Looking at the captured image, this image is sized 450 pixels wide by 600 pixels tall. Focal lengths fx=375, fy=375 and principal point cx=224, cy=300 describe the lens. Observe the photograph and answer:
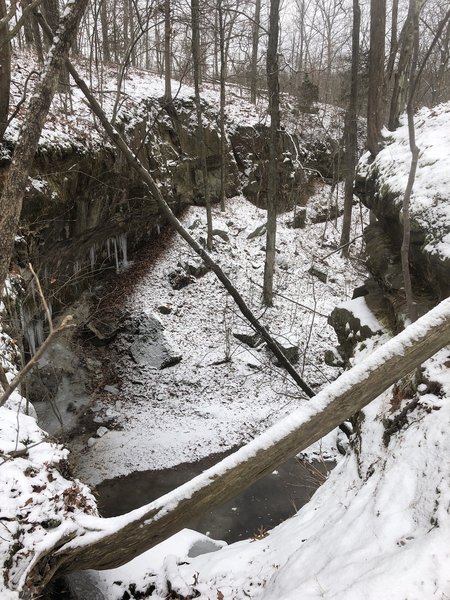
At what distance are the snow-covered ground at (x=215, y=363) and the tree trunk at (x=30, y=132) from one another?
3557mm

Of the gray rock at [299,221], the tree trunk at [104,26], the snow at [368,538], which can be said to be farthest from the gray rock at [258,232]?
the snow at [368,538]

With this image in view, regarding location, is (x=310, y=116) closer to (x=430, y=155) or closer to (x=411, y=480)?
(x=430, y=155)

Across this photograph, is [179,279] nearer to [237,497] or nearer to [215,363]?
[215,363]

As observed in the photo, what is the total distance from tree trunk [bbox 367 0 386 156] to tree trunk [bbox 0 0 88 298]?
15.2 feet

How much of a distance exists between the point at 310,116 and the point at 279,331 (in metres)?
12.3

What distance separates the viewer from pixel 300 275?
12281mm

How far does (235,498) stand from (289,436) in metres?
4.71

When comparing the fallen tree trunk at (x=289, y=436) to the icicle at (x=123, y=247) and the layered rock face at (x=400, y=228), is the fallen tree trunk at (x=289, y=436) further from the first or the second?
A: the icicle at (x=123, y=247)

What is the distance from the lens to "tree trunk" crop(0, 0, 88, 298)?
3119 millimetres

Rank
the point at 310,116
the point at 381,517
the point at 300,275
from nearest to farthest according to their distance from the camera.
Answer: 1. the point at 381,517
2. the point at 300,275
3. the point at 310,116

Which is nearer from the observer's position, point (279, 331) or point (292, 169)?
point (279, 331)

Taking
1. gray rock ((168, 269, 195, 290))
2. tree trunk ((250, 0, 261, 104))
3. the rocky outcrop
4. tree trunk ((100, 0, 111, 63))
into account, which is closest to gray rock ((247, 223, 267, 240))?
the rocky outcrop

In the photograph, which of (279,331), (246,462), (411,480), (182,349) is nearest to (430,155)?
(411,480)

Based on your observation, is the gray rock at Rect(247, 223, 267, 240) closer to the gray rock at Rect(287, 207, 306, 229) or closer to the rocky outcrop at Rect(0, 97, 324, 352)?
the gray rock at Rect(287, 207, 306, 229)
